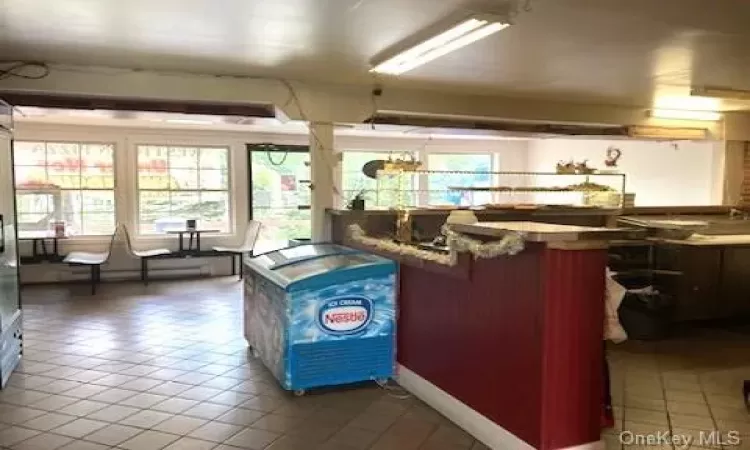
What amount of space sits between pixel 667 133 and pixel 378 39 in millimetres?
4458

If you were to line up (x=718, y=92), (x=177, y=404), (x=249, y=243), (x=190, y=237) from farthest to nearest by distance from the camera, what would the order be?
(x=190, y=237)
(x=249, y=243)
(x=718, y=92)
(x=177, y=404)

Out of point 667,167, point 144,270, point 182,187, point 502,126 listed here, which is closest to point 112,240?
point 144,270

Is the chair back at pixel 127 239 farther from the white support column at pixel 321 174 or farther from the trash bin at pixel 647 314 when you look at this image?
the trash bin at pixel 647 314

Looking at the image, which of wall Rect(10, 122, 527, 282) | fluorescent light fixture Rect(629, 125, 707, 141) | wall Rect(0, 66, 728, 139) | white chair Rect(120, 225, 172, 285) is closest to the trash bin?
wall Rect(0, 66, 728, 139)

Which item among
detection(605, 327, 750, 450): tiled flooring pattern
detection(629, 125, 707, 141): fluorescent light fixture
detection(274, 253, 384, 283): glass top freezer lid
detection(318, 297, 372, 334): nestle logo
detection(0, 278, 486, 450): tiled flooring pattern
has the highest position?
detection(629, 125, 707, 141): fluorescent light fixture

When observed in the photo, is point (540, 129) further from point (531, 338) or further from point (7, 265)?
point (7, 265)

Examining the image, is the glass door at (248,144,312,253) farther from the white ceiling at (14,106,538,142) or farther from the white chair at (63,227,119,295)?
the white chair at (63,227,119,295)

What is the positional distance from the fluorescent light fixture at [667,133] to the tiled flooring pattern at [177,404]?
4.44 m

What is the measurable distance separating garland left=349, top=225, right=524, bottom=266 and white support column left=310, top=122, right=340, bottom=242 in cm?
57

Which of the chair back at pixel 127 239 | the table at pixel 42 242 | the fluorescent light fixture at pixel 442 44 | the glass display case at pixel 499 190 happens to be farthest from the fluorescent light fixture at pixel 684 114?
the table at pixel 42 242

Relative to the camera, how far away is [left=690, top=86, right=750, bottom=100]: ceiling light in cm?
530

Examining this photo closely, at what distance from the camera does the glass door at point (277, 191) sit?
9.73 m

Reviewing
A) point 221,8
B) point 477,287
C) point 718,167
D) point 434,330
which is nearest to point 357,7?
point 221,8

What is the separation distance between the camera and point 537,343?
2812 mm
